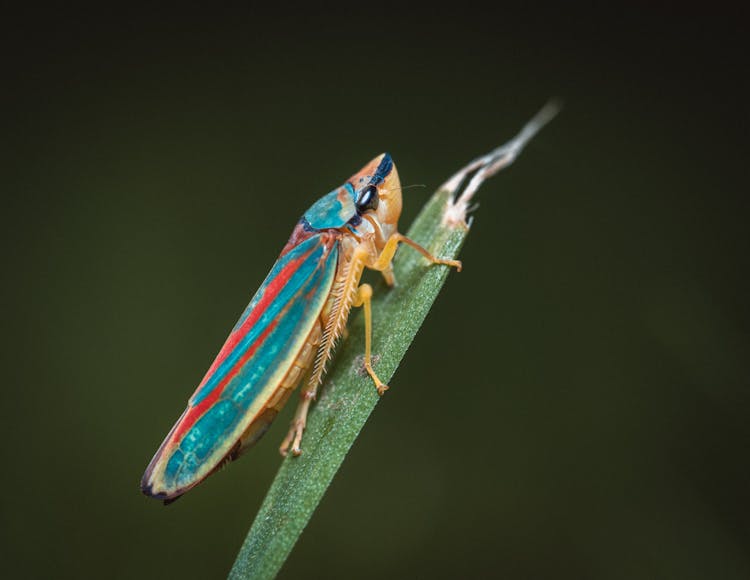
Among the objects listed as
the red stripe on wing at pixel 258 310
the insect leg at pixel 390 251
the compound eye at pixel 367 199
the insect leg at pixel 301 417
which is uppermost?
the compound eye at pixel 367 199

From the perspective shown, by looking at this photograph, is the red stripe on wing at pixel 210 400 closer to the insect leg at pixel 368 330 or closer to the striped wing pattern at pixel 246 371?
the striped wing pattern at pixel 246 371

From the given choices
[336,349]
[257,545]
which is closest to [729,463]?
[336,349]

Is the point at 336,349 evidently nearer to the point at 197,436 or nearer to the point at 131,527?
the point at 197,436

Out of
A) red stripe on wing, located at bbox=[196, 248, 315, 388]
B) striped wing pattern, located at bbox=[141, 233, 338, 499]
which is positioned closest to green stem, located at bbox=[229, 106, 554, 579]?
striped wing pattern, located at bbox=[141, 233, 338, 499]

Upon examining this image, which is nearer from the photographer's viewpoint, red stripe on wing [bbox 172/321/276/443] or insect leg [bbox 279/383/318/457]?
red stripe on wing [bbox 172/321/276/443]

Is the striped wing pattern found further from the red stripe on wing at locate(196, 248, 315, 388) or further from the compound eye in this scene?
the compound eye

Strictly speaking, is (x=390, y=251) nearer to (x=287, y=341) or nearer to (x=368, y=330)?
(x=368, y=330)

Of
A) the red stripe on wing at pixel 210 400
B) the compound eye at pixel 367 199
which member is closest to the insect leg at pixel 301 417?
the red stripe on wing at pixel 210 400

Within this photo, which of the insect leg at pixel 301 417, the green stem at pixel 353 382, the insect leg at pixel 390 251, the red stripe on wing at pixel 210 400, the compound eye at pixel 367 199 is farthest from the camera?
the compound eye at pixel 367 199
